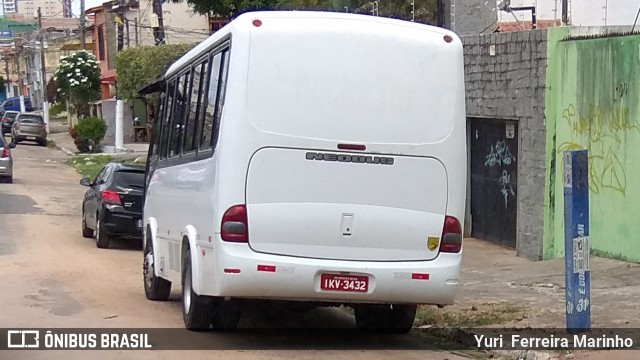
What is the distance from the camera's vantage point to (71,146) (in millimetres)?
52344

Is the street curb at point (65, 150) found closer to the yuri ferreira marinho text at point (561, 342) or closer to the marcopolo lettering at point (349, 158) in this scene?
the yuri ferreira marinho text at point (561, 342)

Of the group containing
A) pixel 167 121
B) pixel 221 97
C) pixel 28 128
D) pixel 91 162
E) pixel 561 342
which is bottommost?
pixel 91 162

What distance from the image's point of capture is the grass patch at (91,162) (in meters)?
38.1

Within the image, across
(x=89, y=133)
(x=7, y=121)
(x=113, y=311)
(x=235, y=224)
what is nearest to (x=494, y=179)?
(x=113, y=311)

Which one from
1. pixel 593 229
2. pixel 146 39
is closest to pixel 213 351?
pixel 593 229

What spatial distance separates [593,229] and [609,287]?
2.72 m

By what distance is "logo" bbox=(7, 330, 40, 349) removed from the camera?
31.2 ft

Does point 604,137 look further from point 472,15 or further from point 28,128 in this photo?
point 28,128

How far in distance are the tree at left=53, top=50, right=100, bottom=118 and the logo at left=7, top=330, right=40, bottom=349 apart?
43108 millimetres

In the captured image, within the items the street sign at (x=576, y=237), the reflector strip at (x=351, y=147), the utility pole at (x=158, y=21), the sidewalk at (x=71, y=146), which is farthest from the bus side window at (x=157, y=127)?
the sidewalk at (x=71, y=146)

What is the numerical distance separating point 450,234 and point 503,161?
355 inches

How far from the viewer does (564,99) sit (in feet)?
51.9

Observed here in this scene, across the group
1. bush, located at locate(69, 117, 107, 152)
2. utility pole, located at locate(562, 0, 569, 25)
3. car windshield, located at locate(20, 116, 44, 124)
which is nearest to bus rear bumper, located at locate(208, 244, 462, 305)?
utility pole, located at locate(562, 0, 569, 25)

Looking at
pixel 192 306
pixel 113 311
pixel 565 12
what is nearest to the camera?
pixel 192 306
